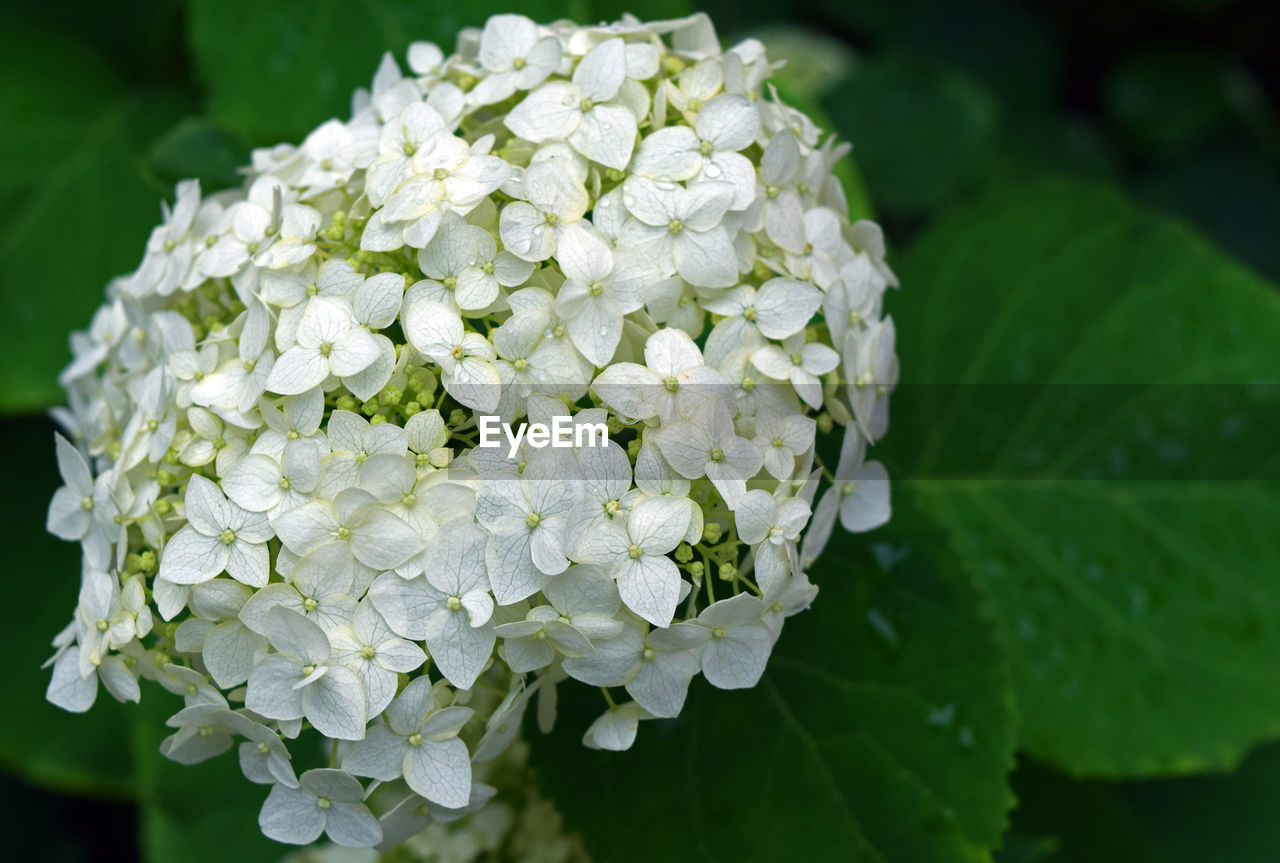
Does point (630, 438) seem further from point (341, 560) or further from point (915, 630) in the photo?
point (915, 630)

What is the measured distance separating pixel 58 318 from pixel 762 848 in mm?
1194

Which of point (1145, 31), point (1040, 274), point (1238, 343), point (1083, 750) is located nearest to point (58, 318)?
point (1040, 274)

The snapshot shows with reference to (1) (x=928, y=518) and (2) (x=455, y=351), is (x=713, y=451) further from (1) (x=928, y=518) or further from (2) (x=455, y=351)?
(1) (x=928, y=518)

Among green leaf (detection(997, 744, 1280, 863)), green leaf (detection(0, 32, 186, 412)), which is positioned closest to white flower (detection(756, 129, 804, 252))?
green leaf (detection(997, 744, 1280, 863))

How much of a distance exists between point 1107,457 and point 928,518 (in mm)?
473

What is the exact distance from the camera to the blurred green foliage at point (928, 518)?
0.83 m

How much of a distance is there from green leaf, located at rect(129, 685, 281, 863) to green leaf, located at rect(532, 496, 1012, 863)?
518 millimetres

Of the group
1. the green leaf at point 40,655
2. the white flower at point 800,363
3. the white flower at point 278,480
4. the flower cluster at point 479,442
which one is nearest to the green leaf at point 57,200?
the green leaf at point 40,655

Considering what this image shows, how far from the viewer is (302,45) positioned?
3.98ft

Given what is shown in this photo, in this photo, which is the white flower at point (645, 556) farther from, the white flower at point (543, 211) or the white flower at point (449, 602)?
the white flower at point (543, 211)

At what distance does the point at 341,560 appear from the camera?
64 cm

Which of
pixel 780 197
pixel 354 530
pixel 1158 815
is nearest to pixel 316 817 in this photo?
pixel 354 530

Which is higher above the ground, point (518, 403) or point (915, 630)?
point (518, 403)

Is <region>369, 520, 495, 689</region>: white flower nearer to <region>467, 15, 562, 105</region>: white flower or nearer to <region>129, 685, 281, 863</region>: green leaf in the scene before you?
<region>467, 15, 562, 105</region>: white flower
